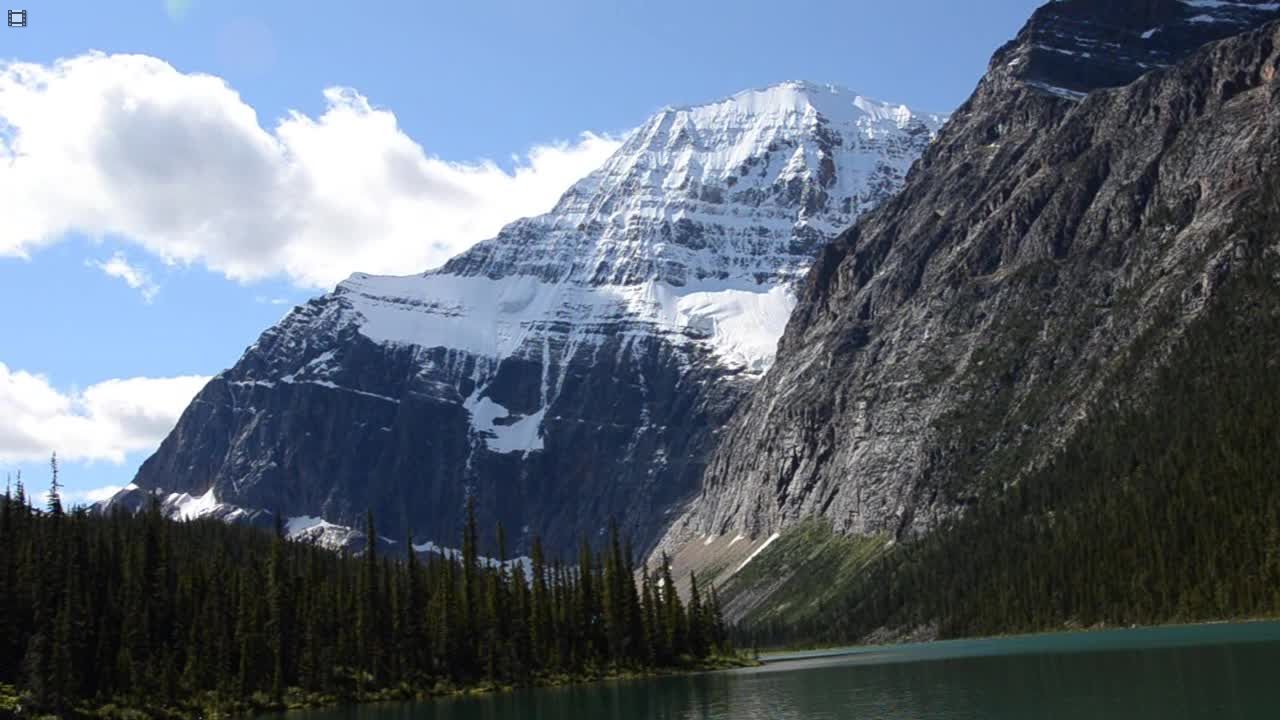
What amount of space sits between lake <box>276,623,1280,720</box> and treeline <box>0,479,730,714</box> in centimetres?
1153

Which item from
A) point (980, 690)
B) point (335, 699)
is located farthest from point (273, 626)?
A: point (980, 690)

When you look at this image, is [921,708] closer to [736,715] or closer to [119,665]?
[736,715]

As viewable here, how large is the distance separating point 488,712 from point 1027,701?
51.1 m

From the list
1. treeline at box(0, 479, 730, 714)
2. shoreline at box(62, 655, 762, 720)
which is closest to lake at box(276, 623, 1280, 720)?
shoreline at box(62, 655, 762, 720)

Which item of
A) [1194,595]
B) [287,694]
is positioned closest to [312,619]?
[287,694]

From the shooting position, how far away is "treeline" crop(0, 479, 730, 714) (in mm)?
135875

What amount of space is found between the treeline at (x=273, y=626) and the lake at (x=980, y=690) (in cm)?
1153

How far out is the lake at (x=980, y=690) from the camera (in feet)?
264

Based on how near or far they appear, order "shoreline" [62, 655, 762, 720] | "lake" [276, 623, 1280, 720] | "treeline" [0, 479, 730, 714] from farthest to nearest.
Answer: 1. "treeline" [0, 479, 730, 714]
2. "shoreline" [62, 655, 762, 720]
3. "lake" [276, 623, 1280, 720]

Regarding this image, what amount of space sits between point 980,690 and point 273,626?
8394 centimetres

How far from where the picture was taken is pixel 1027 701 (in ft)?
286

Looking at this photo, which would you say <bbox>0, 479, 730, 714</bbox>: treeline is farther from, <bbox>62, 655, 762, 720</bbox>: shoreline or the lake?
the lake

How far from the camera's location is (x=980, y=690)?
100 m

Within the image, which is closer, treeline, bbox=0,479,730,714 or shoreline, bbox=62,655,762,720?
shoreline, bbox=62,655,762,720
